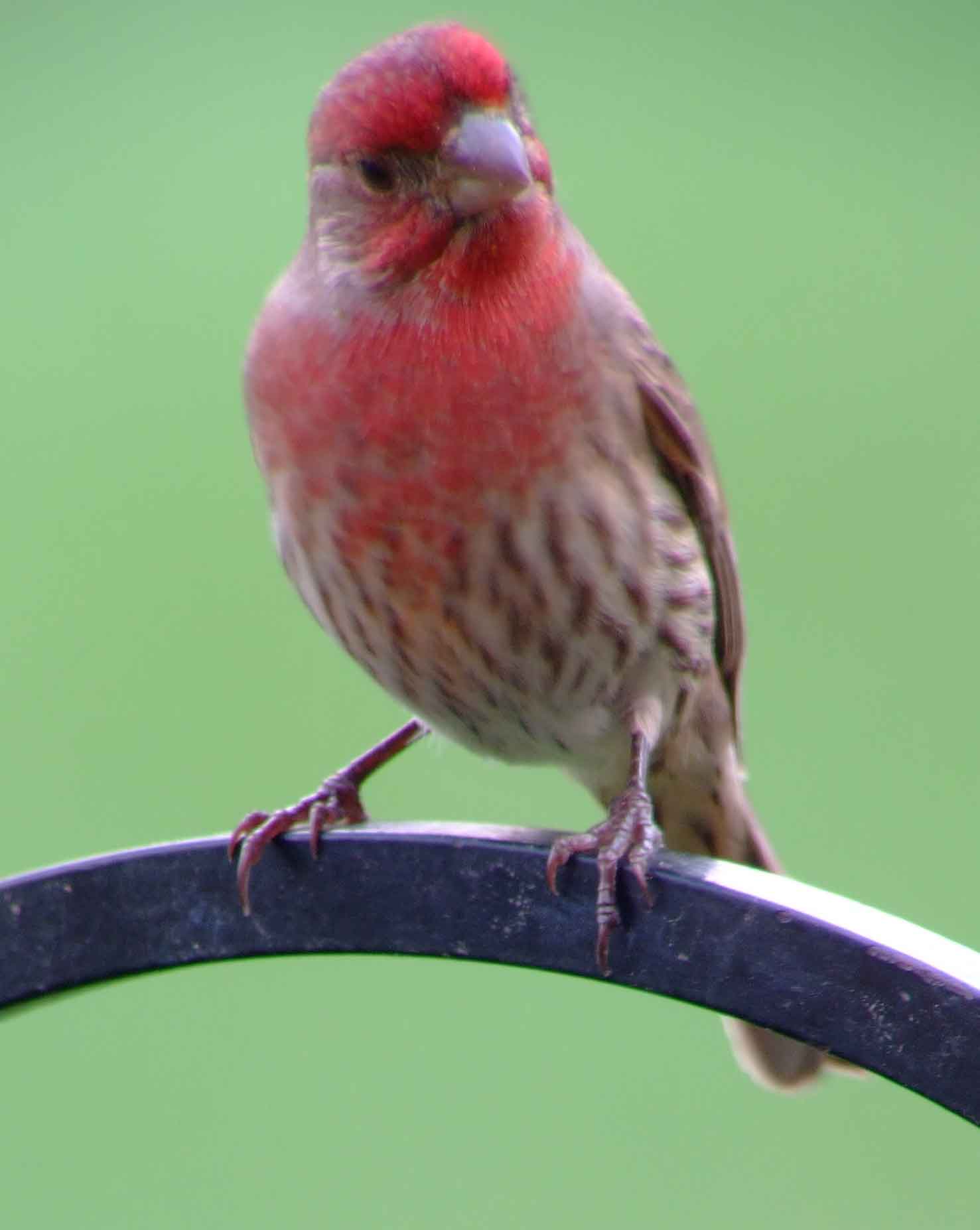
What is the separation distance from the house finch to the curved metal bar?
0.08m

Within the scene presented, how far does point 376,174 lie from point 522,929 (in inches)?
47.9

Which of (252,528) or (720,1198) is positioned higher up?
(252,528)

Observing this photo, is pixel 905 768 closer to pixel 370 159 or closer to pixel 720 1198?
pixel 720 1198

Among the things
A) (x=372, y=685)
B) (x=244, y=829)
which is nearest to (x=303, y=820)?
(x=244, y=829)

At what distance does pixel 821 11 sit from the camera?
452 inches

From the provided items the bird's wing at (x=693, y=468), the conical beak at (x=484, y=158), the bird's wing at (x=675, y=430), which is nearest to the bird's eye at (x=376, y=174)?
the conical beak at (x=484, y=158)

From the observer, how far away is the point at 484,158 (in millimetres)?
3688

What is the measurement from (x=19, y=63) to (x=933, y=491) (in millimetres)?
4487

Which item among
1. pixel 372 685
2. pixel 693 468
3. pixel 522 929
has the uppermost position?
pixel 693 468

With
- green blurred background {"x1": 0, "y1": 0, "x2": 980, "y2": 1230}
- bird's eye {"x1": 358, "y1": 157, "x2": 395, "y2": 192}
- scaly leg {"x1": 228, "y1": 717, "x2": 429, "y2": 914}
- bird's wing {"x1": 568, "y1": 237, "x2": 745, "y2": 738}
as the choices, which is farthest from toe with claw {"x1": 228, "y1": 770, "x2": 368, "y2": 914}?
bird's eye {"x1": 358, "y1": 157, "x2": 395, "y2": 192}

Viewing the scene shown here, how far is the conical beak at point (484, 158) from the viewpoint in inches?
145

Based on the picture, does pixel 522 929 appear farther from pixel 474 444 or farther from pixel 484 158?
pixel 484 158

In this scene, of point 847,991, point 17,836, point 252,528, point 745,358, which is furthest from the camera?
point 745,358

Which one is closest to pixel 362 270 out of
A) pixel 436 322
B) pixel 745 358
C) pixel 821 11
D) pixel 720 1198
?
pixel 436 322
